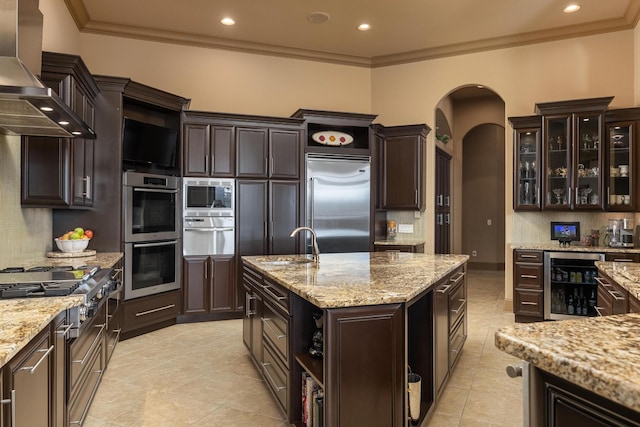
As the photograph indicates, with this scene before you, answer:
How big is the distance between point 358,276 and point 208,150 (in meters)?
3.01

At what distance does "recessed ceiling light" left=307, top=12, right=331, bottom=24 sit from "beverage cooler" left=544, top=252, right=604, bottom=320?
12.2 ft

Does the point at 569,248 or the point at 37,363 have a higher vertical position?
the point at 569,248

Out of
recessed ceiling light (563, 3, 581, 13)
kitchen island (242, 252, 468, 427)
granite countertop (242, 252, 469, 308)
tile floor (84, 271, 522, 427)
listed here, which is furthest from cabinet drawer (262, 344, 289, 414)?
recessed ceiling light (563, 3, 581, 13)

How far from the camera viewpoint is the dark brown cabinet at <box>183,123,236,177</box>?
15.5 ft

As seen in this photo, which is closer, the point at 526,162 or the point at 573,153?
the point at 573,153

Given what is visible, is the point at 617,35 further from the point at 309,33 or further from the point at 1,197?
the point at 1,197

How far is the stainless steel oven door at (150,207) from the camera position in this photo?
160 inches

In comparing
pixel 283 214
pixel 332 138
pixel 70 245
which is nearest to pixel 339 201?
pixel 283 214

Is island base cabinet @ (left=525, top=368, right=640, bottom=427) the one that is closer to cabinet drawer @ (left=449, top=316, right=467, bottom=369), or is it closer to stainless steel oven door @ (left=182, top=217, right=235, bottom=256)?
cabinet drawer @ (left=449, top=316, right=467, bottom=369)

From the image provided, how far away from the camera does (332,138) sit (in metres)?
5.51

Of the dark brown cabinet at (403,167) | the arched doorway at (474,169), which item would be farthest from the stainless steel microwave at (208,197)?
the arched doorway at (474,169)

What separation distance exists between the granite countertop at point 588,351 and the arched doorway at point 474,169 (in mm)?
7135

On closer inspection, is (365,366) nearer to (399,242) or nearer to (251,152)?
(251,152)

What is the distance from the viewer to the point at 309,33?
17.3ft
